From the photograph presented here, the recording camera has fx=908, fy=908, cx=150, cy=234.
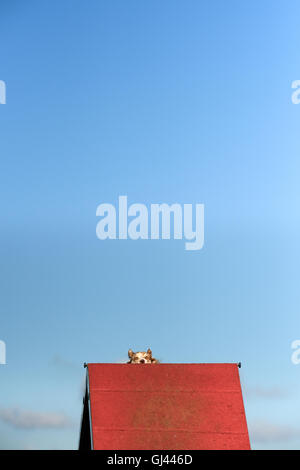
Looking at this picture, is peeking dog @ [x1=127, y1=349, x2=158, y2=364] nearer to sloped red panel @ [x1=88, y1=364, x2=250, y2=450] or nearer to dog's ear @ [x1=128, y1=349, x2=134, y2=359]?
dog's ear @ [x1=128, y1=349, x2=134, y2=359]

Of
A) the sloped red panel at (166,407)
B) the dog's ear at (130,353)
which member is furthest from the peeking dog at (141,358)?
the sloped red panel at (166,407)

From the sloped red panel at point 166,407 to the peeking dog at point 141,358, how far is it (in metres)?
2.86

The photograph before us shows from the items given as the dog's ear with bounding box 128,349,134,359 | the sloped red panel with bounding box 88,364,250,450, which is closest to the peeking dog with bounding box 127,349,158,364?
the dog's ear with bounding box 128,349,134,359

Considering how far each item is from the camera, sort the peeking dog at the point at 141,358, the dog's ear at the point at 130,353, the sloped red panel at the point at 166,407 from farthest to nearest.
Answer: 1. the dog's ear at the point at 130,353
2. the peeking dog at the point at 141,358
3. the sloped red panel at the point at 166,407

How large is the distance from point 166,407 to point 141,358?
427cm

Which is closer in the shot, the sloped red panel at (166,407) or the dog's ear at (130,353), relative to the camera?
the sloped red panel at (166,407)

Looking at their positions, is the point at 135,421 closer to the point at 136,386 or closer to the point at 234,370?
the point at 136,386

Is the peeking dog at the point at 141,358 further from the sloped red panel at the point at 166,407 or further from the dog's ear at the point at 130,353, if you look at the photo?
the sloped red panel at the point at 166,407

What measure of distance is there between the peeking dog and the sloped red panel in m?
2.86

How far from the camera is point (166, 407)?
27.2m

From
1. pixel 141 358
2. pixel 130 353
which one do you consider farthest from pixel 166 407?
pixel 130 353

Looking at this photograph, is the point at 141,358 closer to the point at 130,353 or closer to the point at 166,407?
the point at 130,353

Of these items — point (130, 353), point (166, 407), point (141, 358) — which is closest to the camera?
point (166, 407)

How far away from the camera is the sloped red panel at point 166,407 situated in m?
26.5
